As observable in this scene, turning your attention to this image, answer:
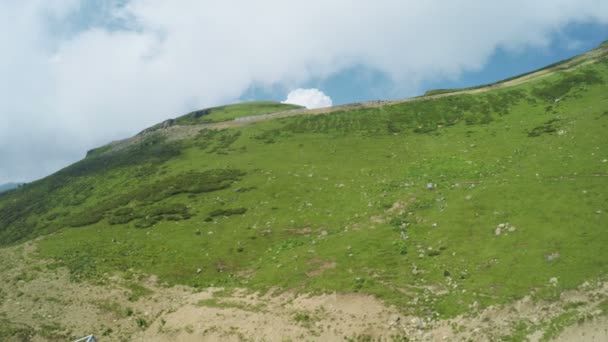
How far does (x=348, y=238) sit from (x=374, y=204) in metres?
9.06

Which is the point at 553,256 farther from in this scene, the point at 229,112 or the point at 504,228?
the point at 229,112

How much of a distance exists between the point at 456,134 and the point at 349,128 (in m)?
22.5

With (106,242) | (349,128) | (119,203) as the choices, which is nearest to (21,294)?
(106,242)

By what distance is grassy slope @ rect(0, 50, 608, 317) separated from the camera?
29562mm

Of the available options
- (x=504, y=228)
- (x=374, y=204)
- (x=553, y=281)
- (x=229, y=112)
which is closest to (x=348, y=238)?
(x=374, y=204)

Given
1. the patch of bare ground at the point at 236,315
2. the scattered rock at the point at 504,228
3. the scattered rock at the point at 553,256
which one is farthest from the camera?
the scattered rock at the point at 504,228

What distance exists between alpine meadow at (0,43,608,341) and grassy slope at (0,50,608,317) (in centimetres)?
24

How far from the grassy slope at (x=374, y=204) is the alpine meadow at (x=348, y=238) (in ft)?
0.78

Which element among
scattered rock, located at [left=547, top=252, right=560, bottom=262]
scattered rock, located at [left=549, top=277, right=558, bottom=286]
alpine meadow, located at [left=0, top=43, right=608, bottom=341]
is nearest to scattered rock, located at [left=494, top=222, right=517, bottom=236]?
alpine meadow, located at [left=0, top=43, right=608, bottom=341]

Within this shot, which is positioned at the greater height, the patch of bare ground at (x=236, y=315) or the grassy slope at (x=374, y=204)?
the grassy slope at (x=374, y=204)

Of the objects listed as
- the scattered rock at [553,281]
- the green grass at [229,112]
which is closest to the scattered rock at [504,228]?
the scattered rock at [553,281]

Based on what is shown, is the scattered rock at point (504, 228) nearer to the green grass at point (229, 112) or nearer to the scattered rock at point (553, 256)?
the scattered rock at point (553, 256)

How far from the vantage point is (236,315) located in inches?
1168

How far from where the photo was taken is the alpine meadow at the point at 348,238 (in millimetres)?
26125
